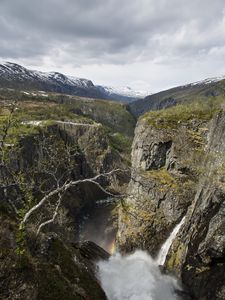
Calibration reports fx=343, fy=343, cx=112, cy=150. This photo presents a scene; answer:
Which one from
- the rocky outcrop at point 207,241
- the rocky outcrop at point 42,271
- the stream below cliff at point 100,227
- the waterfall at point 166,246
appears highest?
the rocky outcrop at point 42,271

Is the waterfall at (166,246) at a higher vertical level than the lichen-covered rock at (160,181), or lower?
lower

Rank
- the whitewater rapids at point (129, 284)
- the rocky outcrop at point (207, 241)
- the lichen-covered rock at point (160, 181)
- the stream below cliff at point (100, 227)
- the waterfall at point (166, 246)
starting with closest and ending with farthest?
the whitewater rapids at point (129, 284)
the rocky outcrop at point (207, 241)
the waterfall at point (166, 246)
the lichen-covered rock at point (160, 181)
the stream below cliff at point (100, 227)

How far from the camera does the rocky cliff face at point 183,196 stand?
4531cm

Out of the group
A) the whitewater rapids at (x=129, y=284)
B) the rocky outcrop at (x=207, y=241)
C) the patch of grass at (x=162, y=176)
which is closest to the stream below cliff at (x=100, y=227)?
the patch of grass at (x=162, y=176)

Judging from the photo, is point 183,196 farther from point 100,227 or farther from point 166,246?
point 100,227

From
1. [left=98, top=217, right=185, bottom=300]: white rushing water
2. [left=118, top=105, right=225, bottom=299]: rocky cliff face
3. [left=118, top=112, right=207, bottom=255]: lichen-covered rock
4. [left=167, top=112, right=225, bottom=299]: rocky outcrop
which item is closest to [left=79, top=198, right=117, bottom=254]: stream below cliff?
[left=118, top=112, right=207, bottom=255]: lichen-covered rock

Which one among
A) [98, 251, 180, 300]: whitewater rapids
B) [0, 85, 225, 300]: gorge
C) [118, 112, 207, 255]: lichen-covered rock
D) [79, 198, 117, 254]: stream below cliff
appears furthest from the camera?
[79, 198, 117, 254]: stream below cliff

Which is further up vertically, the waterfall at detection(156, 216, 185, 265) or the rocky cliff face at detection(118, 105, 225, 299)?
the rocky cliff face at detection(118, 105, 225, 299)

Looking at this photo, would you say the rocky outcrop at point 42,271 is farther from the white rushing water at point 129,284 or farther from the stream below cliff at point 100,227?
the stream below cliff at point 100,227

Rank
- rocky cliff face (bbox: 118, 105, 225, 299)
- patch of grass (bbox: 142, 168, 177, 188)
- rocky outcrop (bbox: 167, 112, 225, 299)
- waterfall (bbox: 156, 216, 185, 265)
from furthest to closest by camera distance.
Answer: patch of grass (bbox: 142, 168, 177, 188) → waterfall (bbox: 156, 216, 185, 265) → rocky cliff face (bbox: 118, 105, 225, 299) → rocky outcrop (bbox: 167, 112, 225, 299)

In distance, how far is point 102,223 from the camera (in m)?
112

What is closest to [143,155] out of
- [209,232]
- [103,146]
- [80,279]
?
[209,232]

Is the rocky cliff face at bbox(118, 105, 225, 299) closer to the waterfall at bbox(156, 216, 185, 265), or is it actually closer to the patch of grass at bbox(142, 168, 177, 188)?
the patch of grass at bbox(142, 168, 177, 188)

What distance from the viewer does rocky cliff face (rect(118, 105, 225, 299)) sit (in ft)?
149
